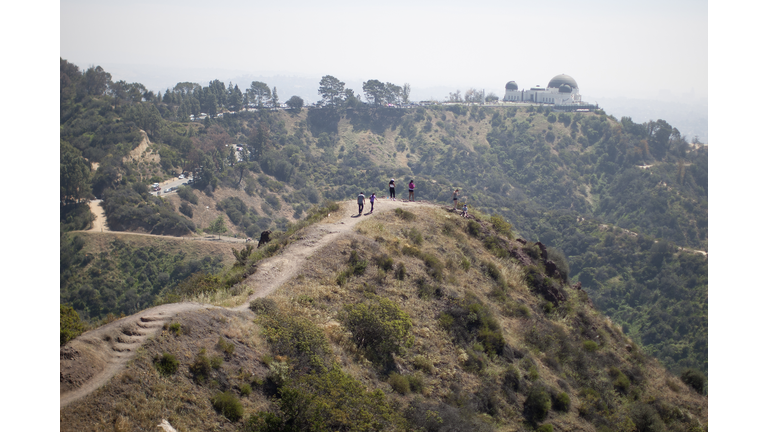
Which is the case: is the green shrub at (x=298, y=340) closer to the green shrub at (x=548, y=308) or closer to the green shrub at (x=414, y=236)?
the green shrub at (x=414, y=236)

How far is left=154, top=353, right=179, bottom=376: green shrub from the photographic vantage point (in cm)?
920

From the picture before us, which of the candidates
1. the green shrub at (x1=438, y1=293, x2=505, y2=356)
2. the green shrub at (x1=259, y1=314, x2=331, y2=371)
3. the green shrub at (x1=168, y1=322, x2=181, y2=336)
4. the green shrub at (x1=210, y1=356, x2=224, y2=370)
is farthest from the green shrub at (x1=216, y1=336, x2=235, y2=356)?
the green shrub at (x1=438, y1=293, x2=505, y2=356)

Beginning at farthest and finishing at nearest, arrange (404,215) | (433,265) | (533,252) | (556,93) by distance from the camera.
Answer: (556,93) → (533,252) → (404,215) → (433,265)

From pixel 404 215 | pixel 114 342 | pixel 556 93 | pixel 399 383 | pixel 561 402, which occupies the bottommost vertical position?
pixel 561 402

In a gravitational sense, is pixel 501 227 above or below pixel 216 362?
above

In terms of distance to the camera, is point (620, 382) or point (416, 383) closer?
point (416, 383)

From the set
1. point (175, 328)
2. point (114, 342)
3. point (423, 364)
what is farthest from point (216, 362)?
point (423, 364)

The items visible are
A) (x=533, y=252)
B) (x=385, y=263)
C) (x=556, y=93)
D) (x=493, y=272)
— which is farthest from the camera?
(x=556, y=93)

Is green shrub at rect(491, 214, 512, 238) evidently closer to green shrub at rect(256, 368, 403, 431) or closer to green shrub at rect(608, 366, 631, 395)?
green shrub at rect(608, 366, 631, 395)

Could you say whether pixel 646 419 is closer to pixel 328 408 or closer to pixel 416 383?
pixel 416 383

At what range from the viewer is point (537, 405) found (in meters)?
13.3

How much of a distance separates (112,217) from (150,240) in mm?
7351

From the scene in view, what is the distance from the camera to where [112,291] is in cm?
3962

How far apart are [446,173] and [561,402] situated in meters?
83.8
